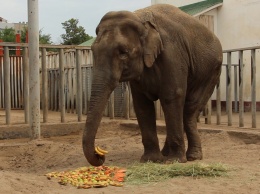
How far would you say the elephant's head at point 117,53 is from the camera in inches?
198

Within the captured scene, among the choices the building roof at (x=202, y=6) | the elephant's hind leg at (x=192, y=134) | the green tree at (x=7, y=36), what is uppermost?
the green tree at (x=7, y=36)

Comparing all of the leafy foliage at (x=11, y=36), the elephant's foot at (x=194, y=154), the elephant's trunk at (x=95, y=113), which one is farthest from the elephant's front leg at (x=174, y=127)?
the leafy foliage at (x=11, y=36)

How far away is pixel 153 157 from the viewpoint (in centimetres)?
604

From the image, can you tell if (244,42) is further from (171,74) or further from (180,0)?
(171,74)

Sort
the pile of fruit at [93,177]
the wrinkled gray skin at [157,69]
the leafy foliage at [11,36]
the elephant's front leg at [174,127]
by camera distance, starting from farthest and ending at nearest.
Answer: the leafy foliage at [11,36], the elephant's front leg at [174,127], the wrinkled gray skin at [157,69], the pile of fruit at [93,177]

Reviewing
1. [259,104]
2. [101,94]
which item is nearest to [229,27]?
[259,104]

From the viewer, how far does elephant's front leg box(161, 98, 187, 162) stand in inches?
230

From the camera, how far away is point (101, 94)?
5066 mm

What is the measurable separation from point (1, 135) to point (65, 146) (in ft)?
5.44

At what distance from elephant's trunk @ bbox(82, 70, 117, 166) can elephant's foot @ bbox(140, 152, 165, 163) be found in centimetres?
123

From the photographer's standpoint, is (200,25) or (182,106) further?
(200,25)

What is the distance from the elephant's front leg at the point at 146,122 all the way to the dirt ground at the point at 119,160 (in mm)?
362

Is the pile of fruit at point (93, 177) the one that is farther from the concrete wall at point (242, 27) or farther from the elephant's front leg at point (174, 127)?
the concrete wall at point (242, 27)

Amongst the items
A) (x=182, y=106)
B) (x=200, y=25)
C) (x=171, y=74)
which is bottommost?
(x=182, y=106)
